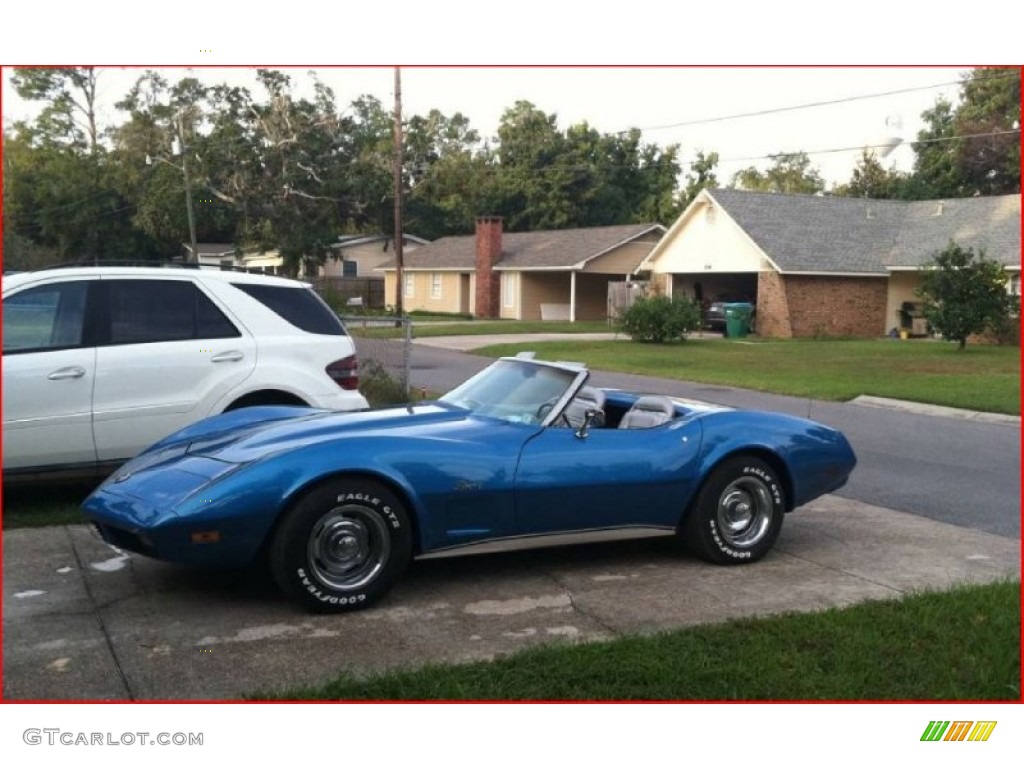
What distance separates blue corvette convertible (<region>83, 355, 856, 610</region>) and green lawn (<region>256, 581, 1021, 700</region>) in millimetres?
959

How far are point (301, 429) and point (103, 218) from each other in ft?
123

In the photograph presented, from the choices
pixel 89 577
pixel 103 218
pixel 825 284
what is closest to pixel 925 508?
pixel 89 577

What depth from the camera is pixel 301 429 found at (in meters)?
5.52

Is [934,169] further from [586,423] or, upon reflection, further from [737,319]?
[586,423]

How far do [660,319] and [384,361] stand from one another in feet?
62.3

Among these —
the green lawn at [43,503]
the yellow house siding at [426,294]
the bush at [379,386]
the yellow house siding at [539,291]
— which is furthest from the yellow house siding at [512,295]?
the green lawn at [43,503]

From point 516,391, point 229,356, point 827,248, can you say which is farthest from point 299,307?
point 827,248

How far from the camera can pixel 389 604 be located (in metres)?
5.25

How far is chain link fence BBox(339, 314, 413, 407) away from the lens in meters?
12.3

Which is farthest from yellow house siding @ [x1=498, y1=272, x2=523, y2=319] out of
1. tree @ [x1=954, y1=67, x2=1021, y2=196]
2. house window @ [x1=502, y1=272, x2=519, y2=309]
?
tree @ [x1=954, y1=67, x2=1021, y2=196]

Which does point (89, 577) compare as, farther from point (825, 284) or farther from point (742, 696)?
point (825, 284)

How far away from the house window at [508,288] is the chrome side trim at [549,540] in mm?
42500

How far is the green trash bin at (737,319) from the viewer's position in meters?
36.6

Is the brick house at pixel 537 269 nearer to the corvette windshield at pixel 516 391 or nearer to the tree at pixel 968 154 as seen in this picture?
the tree at pixel 968 154
